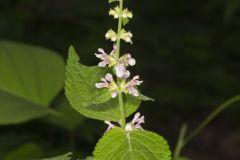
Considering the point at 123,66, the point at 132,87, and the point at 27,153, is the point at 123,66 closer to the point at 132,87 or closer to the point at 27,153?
the point at 132,87

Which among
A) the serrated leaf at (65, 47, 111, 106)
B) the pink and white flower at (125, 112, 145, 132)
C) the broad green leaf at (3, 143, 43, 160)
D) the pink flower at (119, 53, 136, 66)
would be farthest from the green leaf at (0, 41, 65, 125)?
the pink flower at (119, 53, 136, 66)

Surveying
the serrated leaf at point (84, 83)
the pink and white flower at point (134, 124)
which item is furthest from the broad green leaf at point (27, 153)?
the pink and white flower at point (134, 124)

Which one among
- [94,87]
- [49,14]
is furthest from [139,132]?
[49,14]

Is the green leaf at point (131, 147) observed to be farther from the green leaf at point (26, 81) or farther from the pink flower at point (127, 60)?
the green leaf at point (26, 81)

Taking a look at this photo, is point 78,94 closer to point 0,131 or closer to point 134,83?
point 134,83

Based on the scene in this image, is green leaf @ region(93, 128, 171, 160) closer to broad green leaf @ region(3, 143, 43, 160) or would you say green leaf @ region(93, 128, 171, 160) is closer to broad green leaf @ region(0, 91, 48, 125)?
broad green leaf @ region(3, 143, 43, 160)

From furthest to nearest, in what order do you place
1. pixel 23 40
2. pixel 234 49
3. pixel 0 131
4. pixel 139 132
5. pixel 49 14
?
pixel 234 49 < pixel 49 14 < pixel 23 40 < pixel 0 131 < pixel 139 132
